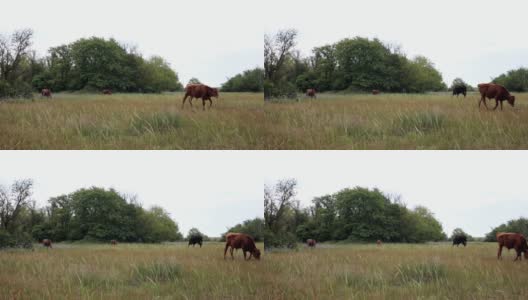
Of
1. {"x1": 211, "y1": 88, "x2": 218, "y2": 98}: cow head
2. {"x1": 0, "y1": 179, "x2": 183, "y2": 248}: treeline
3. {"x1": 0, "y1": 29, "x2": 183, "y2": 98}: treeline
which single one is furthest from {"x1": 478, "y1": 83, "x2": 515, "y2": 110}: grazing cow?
{"x1": 0, "y1": 179, "x2": 183, "y2": 248}: treeline

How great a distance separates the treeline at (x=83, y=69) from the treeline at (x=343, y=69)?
1659mm

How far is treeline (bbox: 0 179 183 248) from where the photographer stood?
701 centimetres

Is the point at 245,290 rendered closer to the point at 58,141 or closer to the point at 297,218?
the point at 297,218

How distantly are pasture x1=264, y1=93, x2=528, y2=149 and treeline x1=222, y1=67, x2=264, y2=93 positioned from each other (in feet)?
1.31

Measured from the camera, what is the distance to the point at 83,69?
6.59 meters

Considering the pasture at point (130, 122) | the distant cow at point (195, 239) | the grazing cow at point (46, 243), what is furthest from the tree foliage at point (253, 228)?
the grazing cow at point (46, 243)

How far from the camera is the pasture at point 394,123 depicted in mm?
5664

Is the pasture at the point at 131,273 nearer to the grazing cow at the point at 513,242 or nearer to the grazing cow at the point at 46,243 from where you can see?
the grazing cow at the point at 46,243

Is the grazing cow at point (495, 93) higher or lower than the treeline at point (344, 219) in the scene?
higher

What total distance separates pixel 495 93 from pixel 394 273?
332 cm

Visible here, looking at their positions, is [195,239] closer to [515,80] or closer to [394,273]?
[394,273]

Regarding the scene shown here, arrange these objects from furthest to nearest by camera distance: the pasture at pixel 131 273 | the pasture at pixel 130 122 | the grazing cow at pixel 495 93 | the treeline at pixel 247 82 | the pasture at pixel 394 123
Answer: the treeline at pixel 247 82
the grazing cow at pixel 495 93
the pasture at pixel 131 273
the pasture at pixel 130 122
the pasture at pixel 394 123

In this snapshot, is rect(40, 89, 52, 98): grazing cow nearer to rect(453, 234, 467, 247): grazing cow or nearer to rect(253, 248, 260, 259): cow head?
rect(253, 248, 260, 259): cow head

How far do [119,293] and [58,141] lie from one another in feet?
8.25
